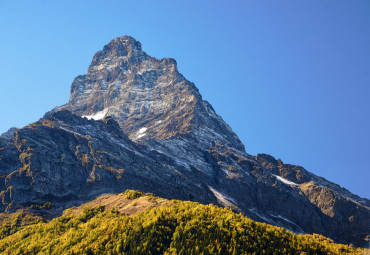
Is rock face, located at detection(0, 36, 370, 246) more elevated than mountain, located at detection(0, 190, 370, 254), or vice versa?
rock face, located at detection(0, 36, 370, 246)

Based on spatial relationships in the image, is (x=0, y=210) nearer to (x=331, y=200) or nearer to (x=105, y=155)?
(x=105, y=155)

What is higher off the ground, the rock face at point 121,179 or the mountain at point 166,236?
the rock face at point 121,179

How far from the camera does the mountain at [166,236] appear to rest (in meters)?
73.2

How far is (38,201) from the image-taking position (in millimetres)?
114750

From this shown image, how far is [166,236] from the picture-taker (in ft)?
255

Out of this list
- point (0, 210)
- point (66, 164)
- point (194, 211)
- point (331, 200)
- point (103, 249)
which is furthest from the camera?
point (331, 200)

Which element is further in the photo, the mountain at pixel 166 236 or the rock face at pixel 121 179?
the rock face at pixel 121 179

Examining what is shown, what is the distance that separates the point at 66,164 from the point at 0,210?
86.7 ft

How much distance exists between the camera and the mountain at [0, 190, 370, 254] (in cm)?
7325

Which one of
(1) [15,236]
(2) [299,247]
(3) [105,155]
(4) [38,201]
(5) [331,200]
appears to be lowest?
(1) [15,236]

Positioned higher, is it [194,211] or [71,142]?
[71,142]

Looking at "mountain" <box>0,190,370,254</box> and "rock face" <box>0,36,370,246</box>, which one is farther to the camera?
"rock face" <box>0,36,370,246</box>

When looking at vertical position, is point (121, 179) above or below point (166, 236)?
above

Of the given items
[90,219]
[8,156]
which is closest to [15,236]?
[90,219]
